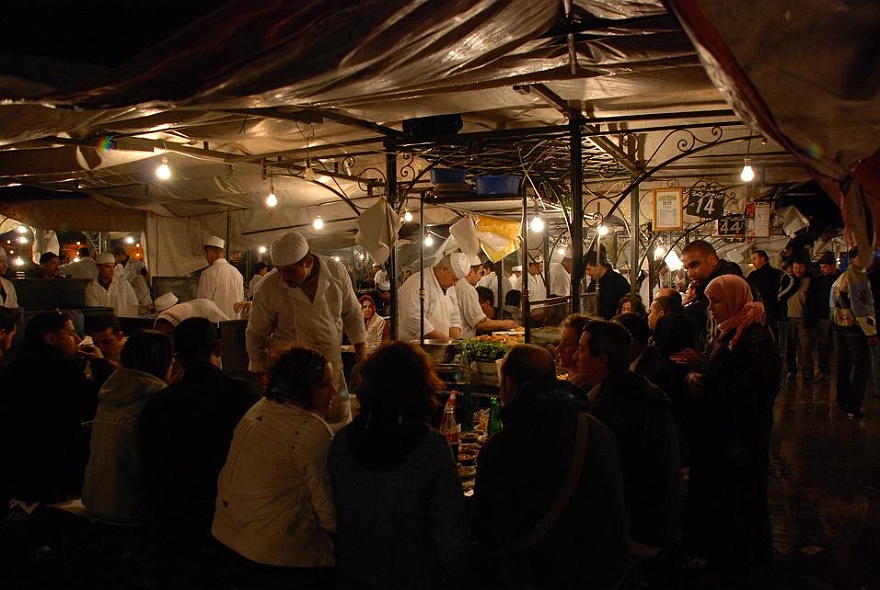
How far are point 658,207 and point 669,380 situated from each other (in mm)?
5230

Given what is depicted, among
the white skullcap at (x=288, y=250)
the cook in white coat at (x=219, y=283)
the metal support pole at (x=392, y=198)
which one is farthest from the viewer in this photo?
the cook in white coat at (x=219, y=283)

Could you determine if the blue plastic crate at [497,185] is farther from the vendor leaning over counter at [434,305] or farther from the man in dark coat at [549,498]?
the man in dark coat at [549,498]

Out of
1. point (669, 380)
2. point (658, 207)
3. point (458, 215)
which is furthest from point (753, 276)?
point (669, 380)

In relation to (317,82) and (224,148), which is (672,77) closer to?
(317,82)

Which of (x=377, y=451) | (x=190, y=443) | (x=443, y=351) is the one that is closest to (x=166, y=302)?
(x=443, y=351)

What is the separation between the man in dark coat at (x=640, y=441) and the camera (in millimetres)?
3479

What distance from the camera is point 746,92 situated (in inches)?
85.4

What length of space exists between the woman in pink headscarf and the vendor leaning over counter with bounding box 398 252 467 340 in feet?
14.3

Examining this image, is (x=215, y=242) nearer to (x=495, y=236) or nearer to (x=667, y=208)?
(x=495, y=236)

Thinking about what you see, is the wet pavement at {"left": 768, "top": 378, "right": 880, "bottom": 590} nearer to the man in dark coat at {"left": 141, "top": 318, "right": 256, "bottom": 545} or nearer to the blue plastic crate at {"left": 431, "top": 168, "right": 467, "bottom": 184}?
the man in dark coat at {"left": 141, "top": 318, "right": 256, "bottom": 545}

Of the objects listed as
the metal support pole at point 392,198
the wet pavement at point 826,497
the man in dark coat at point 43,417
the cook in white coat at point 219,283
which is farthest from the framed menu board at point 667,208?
the man in dark coat at point 43,417

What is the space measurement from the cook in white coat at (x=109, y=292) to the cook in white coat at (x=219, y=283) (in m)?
1.60

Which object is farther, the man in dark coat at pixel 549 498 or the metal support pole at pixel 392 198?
the metal support pole at pixel 392 198

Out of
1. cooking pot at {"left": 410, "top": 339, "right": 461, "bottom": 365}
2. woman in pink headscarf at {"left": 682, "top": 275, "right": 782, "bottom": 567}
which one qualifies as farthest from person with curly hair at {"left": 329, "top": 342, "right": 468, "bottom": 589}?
cooking pot at {"left": 410, "top": 339, "right": 461, "bottom": 365}
